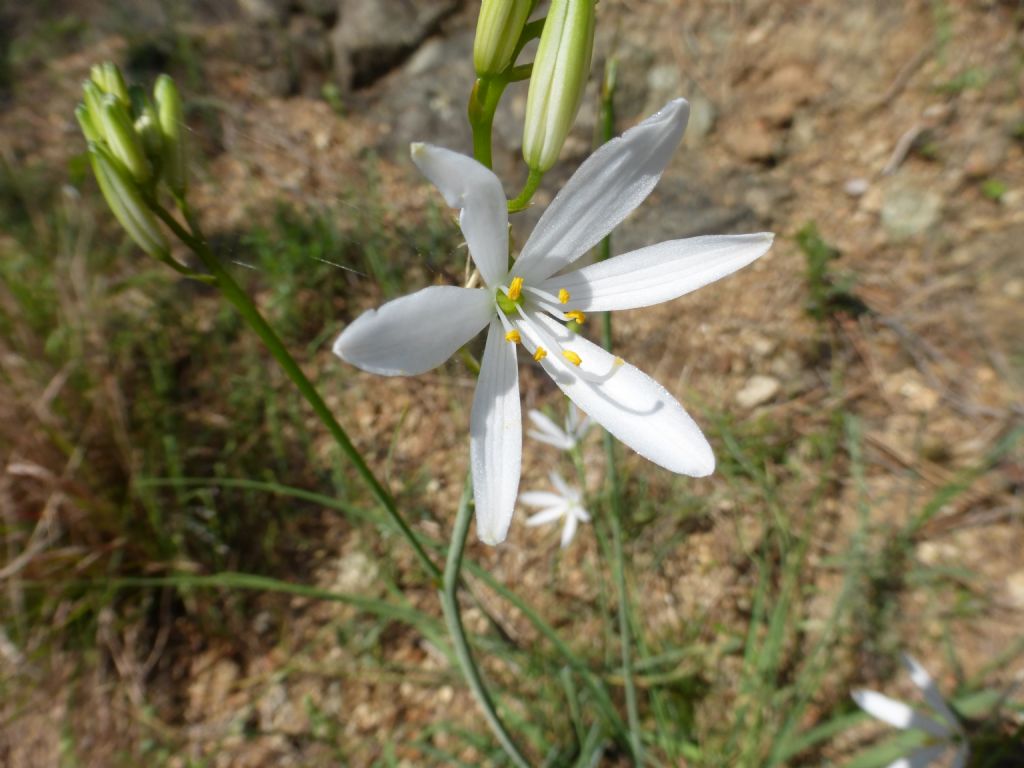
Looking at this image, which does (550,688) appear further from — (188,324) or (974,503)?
(188,324)

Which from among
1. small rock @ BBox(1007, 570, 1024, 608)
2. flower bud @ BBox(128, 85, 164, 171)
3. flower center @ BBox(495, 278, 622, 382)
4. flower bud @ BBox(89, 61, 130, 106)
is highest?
flower bud @ BBox(89, 61, 130, 106)

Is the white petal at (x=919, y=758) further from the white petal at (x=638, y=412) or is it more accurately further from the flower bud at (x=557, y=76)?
the flower bud at (x=557, y=76)

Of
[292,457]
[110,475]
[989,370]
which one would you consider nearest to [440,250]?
[292,457]

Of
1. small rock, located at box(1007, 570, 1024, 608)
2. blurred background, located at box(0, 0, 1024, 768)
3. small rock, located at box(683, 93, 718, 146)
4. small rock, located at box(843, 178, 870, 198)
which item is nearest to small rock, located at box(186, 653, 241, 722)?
blurred background, located at box(0, 0, 1024, 768)

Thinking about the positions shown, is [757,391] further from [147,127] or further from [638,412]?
[147,127]

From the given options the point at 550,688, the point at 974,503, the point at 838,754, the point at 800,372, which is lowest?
the point at 838,754

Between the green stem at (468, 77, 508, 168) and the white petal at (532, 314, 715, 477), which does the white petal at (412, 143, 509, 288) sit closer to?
the green stem at (468, 77, 508, 168)

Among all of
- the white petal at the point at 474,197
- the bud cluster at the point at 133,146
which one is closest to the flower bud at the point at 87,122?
the bud cluster at the point at 133,146
